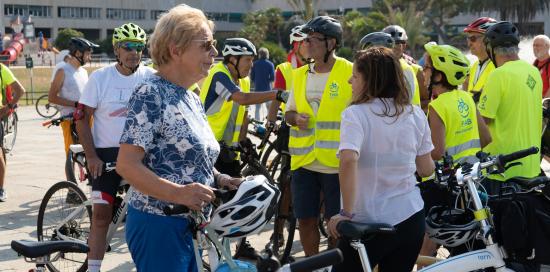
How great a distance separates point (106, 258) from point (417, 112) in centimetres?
395

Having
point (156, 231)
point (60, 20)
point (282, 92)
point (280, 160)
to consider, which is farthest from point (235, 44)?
point (60, 20)

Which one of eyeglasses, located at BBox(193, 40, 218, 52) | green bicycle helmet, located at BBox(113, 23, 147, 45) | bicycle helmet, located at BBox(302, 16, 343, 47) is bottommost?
green bicycle helmet, located at BBox(113, 23, 147, 45)

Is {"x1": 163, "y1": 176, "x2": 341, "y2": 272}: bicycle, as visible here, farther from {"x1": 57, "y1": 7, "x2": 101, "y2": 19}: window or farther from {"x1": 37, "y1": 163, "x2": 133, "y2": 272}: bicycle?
{"x1": 57, "y1": 7, "x2": 101, "y2": 19}: window

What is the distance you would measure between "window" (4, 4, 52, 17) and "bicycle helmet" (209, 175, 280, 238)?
9225 cm

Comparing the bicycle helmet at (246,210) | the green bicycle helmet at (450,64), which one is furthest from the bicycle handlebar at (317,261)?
the green bicycle helmet at (450,64)

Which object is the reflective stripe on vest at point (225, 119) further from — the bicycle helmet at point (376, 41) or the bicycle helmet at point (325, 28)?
the bicycle helmet at point (325, 28)

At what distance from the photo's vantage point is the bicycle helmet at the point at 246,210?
328cm

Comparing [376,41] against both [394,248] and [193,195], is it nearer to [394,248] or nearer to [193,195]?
[394,248]

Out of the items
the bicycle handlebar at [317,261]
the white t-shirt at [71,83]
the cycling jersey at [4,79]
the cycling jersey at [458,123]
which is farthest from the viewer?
the white t-shirt at [71,83]

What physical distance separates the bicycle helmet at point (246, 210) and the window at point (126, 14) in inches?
3849

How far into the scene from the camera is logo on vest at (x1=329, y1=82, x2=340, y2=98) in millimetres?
5934

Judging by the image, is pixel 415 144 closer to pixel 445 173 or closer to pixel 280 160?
pixel 445 173

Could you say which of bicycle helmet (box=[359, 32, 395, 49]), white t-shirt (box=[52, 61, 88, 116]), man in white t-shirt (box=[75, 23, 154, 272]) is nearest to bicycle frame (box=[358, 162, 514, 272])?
bicycle helmet (box=[359, 32, 395, 49])

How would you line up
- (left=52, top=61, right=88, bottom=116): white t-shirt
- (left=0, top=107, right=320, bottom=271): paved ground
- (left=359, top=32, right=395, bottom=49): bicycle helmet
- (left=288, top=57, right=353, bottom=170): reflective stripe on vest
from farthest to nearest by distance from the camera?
(left=52, top=61, right=88, bottom=116): white t-shirt
(left=0, top=107, right=320, bottom=271): paved ground
(left=359, top=32, right=395, bottom=49): bicycle helmet
(left=288, top=57, right=353, bottom=170): reflective stripe on vest
